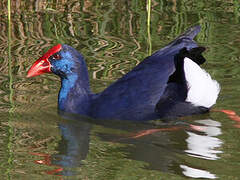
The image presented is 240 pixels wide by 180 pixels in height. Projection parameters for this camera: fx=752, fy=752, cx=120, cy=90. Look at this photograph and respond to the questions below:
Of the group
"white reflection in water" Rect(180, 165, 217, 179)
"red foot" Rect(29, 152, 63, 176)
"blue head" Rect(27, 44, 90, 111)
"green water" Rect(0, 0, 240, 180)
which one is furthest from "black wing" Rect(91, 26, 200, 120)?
"white reflection in water" Rect(180, 165, 217, 179)

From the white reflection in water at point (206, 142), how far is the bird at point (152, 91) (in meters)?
0.24

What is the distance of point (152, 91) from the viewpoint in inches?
282

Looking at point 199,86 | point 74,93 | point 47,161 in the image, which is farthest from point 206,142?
point 74,93

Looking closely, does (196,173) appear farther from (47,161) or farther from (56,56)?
(56,56)


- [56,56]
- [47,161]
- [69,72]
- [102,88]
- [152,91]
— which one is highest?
[56,56]

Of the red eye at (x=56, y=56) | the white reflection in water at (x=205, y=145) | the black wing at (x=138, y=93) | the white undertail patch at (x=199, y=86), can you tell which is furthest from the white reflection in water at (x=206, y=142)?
the red eye at (x=56, y=56)

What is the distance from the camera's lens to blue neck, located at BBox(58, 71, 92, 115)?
753cm

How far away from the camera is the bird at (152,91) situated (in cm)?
716

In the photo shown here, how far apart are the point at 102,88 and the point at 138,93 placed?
3.53 feet

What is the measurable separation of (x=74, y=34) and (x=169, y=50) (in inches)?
101

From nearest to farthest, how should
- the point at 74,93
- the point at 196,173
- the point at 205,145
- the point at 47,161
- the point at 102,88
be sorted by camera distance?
the point at 196,173 → the point at 47,161 → the point at 205,145 → the point at 74,93 → the point at 102,88

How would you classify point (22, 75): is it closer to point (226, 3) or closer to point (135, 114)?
point (135, 114)

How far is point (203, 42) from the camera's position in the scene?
940cm

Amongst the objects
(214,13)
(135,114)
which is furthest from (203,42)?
(135,114)
